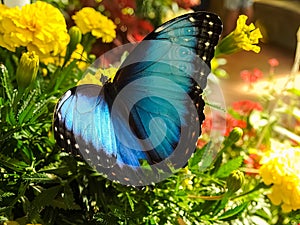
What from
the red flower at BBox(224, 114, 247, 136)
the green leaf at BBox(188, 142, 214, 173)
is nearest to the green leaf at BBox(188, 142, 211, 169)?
the green leaf at BBox(188, 142, 214, 173)

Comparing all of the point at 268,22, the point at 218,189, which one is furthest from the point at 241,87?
the point at 218,189

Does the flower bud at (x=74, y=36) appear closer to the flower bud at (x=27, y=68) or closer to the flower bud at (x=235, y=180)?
the flower bud at (x=27, y=68)

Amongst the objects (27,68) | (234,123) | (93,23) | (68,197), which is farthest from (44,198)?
(234,123)

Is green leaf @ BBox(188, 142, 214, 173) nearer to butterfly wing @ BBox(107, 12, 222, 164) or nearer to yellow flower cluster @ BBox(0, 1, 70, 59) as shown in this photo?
butterfly wing @ BBox(107, 12, 222, 164)

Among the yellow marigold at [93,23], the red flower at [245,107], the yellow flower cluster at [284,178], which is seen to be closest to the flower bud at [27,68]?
the yellow marigold at [93,23]

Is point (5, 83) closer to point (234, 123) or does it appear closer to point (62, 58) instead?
point (62, 58)

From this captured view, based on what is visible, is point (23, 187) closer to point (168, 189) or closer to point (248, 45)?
point (168, 189)
